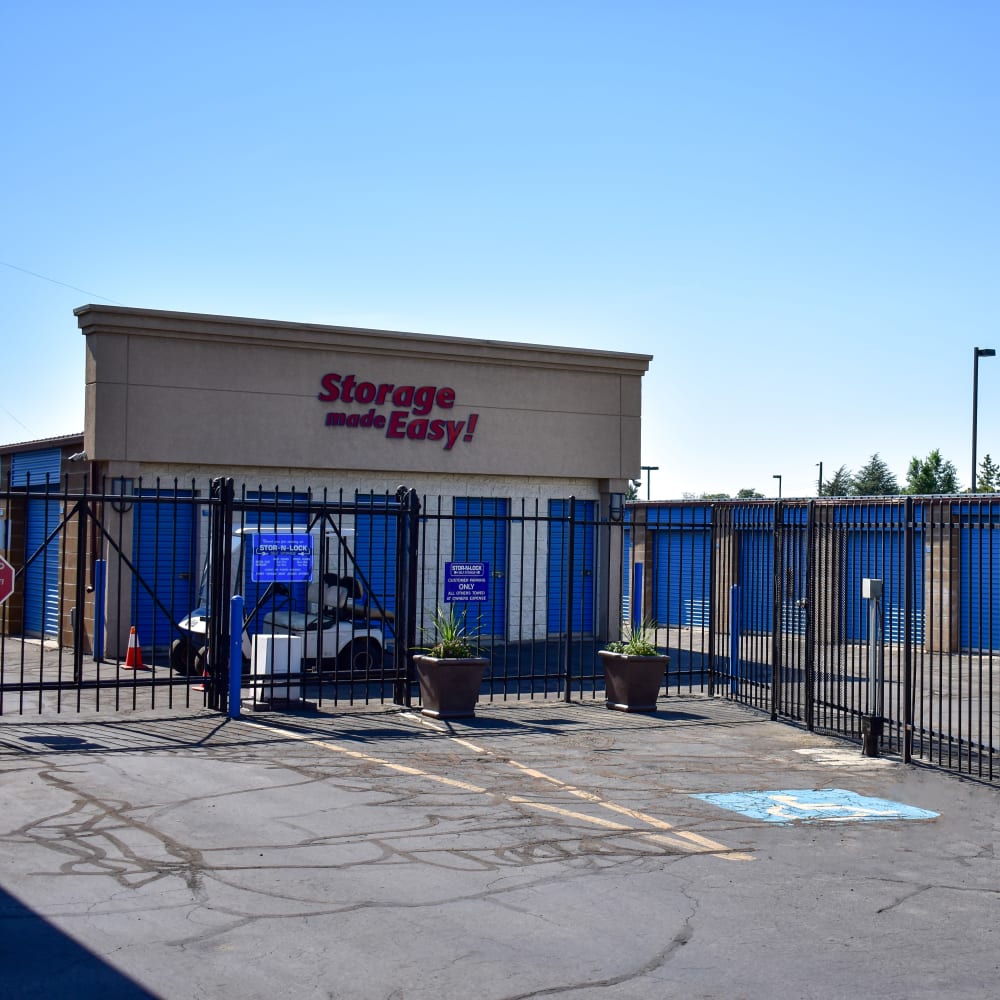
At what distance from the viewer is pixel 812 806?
1062 cm

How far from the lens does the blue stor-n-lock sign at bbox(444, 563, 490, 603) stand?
16.3 metres

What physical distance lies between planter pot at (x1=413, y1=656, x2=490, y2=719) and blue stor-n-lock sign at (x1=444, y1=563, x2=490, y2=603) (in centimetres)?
125

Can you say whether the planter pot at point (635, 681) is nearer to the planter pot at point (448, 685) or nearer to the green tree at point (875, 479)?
the planter pot at point (448, 685)

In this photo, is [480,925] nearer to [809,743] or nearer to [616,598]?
[809,743]

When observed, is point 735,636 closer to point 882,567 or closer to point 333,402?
point 882,567

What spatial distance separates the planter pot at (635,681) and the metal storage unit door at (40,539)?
11562mm

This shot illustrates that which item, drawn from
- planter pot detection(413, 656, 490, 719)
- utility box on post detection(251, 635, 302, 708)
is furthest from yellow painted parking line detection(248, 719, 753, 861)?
utility box on post detection(251, 635, 302, 708)

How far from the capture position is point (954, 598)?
2717 centimetres

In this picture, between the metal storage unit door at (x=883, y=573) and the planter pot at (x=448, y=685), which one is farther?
the planter pot at (x=448, y=685)

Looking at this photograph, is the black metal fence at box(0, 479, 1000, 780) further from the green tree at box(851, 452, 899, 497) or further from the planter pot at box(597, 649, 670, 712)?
the green tree at box(851, 452, 899, 497)

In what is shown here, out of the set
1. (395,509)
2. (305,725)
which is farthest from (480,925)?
(395,509)

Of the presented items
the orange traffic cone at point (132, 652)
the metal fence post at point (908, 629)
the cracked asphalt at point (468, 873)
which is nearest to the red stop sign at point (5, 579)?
the cracked asphalt at point (468, 873)

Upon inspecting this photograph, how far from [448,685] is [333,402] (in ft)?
30.8

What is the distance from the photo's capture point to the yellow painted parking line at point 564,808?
30.1 ft
